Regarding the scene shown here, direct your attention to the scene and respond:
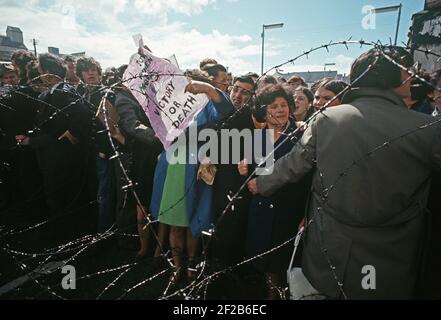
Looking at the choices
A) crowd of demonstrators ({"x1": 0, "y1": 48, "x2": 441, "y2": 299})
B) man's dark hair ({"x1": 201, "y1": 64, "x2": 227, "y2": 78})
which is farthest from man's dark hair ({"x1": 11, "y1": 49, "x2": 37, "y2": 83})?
man's dark hair ({"x1": 201, "y1": 64, "x2": 227, "y2": 78})

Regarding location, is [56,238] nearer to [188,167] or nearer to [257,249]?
[188,167]

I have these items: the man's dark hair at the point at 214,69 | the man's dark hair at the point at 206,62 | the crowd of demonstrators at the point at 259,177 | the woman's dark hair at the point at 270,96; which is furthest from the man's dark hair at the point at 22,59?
the woman's dark hair at the point at 270,96

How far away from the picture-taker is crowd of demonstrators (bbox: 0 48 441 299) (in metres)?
1.72

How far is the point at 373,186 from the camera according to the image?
1.69 meters

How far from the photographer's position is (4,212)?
17.1 feet

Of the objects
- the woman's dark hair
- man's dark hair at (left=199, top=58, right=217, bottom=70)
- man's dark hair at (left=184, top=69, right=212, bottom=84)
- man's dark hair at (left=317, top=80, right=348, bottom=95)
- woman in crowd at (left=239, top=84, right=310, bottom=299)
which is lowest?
woman in crowd at (left=239, top=84, right=310, bottom=299)

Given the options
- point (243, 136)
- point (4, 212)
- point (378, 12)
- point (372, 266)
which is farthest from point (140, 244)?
point (378, 12)

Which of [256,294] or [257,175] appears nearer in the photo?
[257,175]

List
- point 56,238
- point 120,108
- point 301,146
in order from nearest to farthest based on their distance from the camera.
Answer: point 301,146
point 120,108
point 56,238

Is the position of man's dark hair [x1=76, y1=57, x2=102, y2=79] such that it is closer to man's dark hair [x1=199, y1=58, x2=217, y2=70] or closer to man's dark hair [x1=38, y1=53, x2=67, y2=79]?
man's dark hair [x1=38, y1=53, x2=67, y2=79]

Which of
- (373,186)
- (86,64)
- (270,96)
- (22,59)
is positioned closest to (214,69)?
(270,96)

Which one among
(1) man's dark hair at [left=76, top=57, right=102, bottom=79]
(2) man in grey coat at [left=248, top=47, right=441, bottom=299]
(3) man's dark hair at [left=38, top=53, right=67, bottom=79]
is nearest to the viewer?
(2) man in grey coat at [left=248, top=47, right=441, bottom=299]

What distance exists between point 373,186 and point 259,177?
33.5 inches

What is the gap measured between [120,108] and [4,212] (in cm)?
345
